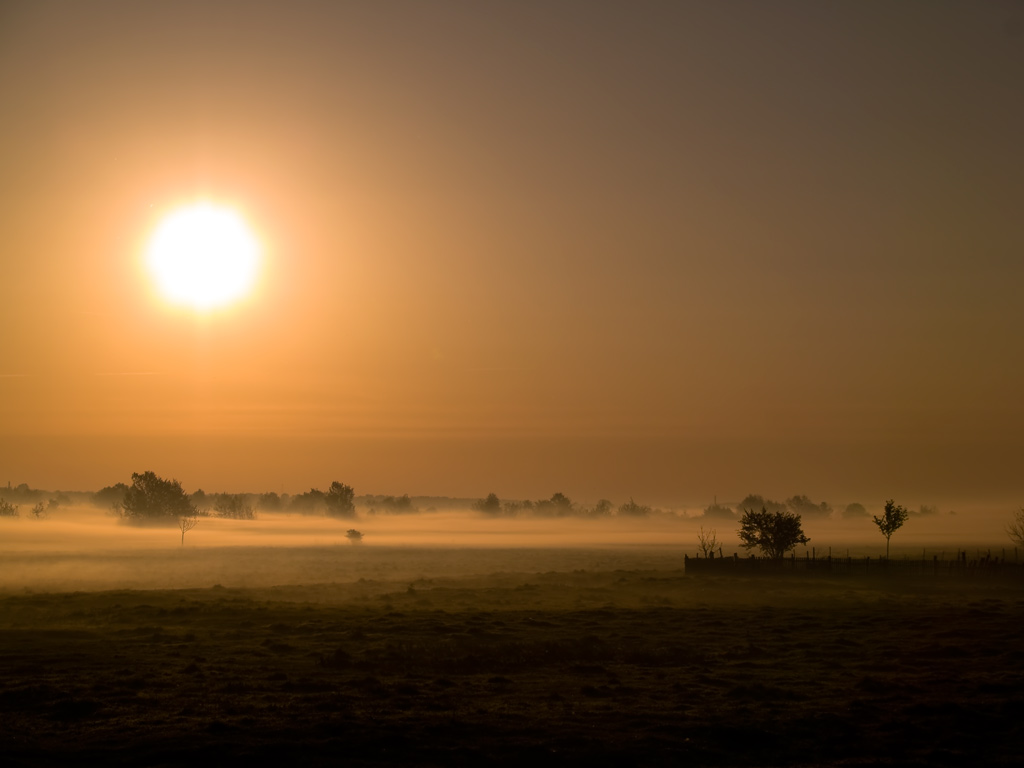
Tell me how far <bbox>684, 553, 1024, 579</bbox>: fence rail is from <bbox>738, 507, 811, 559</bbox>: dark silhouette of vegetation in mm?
3602

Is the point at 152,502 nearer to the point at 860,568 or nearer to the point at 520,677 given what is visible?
the point at 860,568

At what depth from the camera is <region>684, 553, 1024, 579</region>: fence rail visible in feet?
230

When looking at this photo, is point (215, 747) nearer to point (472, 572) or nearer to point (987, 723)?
point (987, 723)

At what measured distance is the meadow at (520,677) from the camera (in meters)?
22.0

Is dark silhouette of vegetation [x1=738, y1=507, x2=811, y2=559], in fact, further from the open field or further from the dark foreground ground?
the dark foreground ground

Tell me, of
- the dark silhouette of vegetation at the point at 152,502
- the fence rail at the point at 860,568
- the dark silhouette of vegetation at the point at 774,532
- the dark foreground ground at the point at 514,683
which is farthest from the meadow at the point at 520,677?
the dark silhouette of vegetation at the point at 152,502

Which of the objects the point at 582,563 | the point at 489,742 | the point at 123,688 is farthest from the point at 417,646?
the point at 582,563

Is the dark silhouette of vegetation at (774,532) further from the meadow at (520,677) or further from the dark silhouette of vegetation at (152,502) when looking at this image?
the dark silhouette of vegetation at (152,502)

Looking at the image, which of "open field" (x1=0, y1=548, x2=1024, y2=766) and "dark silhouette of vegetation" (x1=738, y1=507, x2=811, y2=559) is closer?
"open field" (x1=0, y1=548, x2=1024, y2=766)

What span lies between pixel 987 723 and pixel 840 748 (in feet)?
17.3

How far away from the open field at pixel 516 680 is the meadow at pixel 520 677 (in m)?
0.11

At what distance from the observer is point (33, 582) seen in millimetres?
81938

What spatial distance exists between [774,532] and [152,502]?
501ft

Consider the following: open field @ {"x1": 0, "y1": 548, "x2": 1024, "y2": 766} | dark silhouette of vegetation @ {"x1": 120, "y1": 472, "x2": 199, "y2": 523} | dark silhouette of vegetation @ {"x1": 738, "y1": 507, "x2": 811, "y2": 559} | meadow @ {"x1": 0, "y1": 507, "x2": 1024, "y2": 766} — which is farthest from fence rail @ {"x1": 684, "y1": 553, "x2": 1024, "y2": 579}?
dark silhouette of vegetation @ {"x1": 120, "y1": 472, "x2": 199, "y2": 523}
